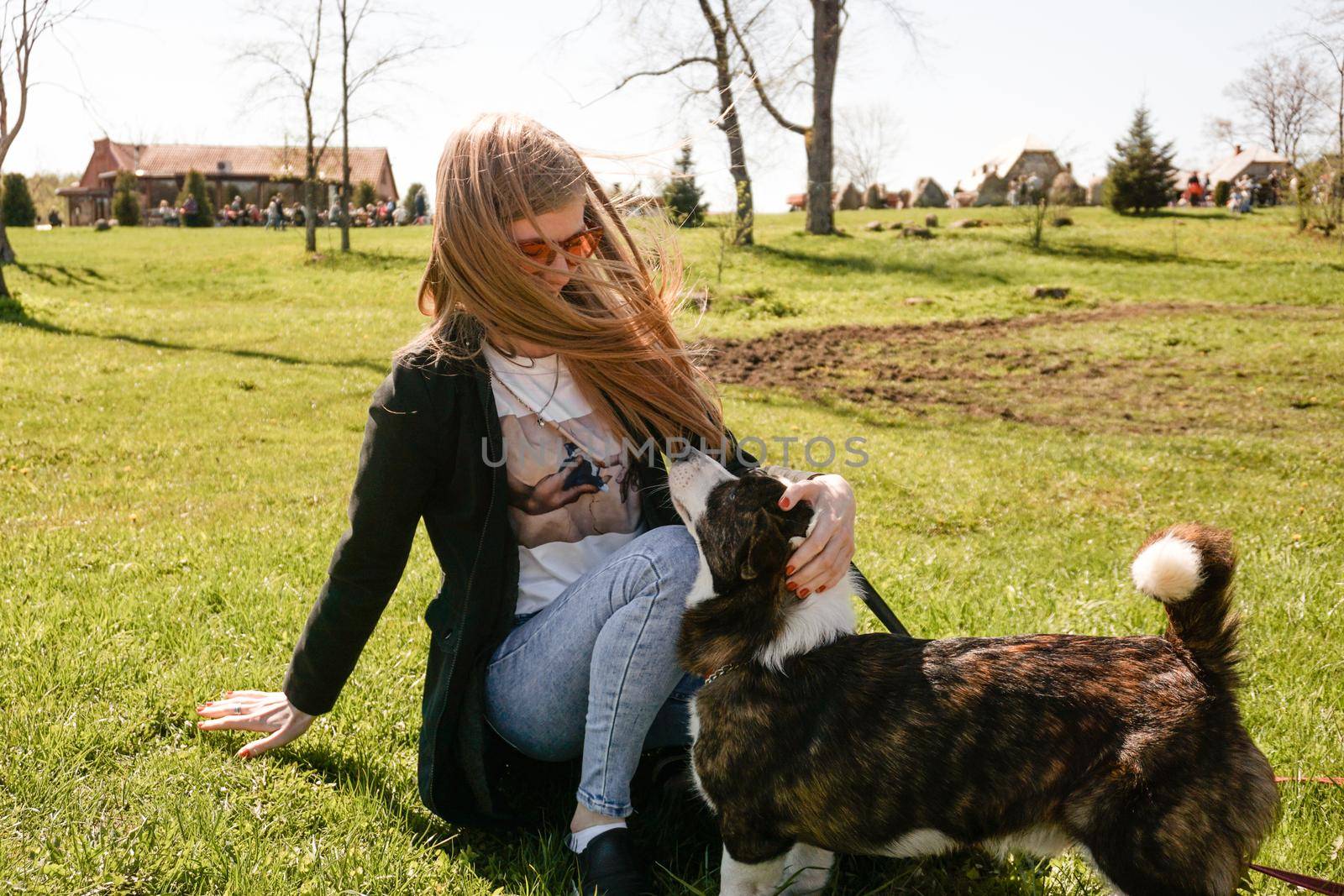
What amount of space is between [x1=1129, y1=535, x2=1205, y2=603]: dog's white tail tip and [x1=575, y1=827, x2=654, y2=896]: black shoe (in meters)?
1.50

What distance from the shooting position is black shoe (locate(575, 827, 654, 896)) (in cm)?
261

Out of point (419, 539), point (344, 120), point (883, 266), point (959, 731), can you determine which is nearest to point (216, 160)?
point (344, 120)

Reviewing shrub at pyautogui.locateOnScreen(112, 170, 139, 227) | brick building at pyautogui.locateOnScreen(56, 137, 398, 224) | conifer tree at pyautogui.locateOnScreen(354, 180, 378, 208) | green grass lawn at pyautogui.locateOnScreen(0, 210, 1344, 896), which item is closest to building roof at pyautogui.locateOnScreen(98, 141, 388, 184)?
brick building at pyautogui.locateOnScreen(56, 137, 398, 224)

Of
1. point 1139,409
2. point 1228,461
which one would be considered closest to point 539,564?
point 1228,461

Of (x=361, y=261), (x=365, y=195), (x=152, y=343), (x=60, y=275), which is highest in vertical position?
(x=365, y=195)

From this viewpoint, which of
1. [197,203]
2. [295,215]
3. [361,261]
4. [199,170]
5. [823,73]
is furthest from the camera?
[199,170]

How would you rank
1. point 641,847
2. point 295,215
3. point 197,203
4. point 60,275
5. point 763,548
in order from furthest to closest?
1. point 295,215
2. point 197,203
3. point 60,275
4. point 641,847
5. point 763,548

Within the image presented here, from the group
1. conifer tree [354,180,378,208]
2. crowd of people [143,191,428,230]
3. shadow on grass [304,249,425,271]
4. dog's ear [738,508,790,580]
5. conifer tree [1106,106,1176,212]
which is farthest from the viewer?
conifer tree [354,180,378,208]

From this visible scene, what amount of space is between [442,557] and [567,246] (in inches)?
39.8

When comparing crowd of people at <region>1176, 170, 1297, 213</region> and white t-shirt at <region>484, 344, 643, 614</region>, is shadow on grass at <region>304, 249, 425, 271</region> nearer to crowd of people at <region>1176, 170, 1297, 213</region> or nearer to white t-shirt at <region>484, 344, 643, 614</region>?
white t-shirt at <region>484, 344, 643, 614</region>

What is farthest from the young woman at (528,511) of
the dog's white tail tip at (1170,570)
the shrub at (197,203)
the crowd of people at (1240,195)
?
the shrub at (197,203)

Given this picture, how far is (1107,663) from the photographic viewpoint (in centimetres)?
234

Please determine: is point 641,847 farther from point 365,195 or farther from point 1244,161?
point 1244,161

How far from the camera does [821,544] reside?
2.58m
